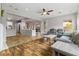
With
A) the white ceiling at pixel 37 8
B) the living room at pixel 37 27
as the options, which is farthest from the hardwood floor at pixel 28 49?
the white ceiling at pixel 37 8

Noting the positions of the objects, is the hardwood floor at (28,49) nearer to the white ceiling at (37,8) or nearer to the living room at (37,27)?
the living room at (37,27)

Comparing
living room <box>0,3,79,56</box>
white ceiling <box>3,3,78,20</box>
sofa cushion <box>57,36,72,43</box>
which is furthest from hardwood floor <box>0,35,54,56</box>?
white ceiling <box>3,3,78,20</box>

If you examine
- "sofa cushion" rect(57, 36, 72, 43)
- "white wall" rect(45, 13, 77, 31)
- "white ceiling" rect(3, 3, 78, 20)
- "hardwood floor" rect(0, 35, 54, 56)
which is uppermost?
"white ceiling" rect(3, 3, 78, 20)

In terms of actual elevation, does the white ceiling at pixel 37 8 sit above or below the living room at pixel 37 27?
above

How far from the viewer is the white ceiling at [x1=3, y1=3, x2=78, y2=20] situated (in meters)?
1.98

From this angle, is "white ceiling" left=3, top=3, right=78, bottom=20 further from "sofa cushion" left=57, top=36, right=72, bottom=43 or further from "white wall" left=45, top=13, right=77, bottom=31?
"sofa cushion" left=57, top=36, right=72, bottom=43

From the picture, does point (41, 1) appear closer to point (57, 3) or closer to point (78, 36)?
point (57, 3)

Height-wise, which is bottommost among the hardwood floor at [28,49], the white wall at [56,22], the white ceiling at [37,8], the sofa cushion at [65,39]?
the hardwood floor at [28,49]

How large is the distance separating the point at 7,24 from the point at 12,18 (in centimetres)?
14

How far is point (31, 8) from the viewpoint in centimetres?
203

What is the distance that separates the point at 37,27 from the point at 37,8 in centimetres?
35

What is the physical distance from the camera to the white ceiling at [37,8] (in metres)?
1.98

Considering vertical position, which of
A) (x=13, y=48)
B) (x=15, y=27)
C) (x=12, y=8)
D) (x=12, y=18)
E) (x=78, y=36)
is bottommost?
(x=13, y=48)

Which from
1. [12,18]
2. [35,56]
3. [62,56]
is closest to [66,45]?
[62,56]
